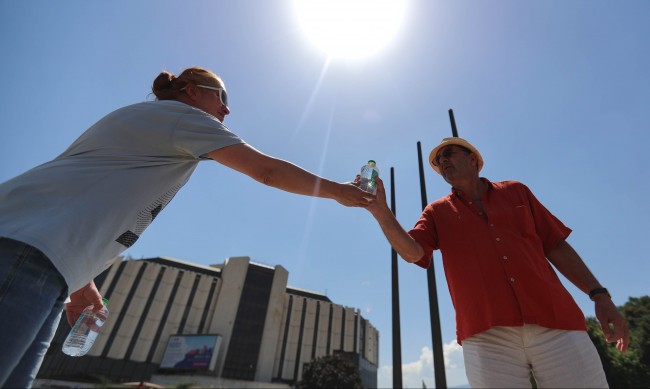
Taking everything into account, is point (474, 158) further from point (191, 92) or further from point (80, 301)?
point (80, 301)

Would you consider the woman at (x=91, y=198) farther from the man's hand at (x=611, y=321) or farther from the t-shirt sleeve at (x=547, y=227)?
the man's hand at (x=611, y=321)

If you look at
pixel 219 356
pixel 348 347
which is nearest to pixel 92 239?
pixel 219 356

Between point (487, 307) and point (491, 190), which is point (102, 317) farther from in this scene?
point (491, 190)

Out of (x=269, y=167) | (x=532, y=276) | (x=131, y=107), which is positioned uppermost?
(x=131, y=107)

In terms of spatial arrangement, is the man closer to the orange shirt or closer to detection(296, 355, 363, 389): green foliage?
the orange shirt

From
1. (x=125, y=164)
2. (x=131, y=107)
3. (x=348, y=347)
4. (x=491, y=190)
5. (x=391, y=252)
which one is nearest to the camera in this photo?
(x=125, y=164)

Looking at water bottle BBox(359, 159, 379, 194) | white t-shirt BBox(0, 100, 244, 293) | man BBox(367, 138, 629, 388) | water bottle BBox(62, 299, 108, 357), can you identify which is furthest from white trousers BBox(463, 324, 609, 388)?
water bottle BBox(62, 299, 108, 357)

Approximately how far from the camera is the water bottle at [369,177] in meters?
2.81

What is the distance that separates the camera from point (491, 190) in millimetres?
2893

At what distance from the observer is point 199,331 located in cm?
5228

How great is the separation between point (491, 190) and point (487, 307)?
1193 mm

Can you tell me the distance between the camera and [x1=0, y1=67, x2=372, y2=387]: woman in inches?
47.9

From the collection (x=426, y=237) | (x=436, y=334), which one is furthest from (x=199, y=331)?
(x=426, y=237)

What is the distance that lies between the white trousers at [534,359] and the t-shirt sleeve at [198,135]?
2.09 metres
